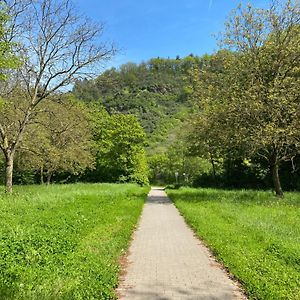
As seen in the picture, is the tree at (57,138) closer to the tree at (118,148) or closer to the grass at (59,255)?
the tree at (118,148)

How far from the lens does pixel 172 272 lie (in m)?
7.61

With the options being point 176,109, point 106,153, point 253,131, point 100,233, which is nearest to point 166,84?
point 176,109

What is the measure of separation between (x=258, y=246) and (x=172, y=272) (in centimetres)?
285

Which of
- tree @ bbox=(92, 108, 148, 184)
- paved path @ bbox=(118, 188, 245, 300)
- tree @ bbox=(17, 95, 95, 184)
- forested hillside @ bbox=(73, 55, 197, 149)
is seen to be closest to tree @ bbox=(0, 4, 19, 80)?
tree @ bbox=(17, 95, 95, 184)

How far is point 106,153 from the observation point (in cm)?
5653

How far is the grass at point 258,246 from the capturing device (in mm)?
6488

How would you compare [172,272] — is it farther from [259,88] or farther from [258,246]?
[259,88]

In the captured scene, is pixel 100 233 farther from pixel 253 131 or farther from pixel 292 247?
pixel 253 131

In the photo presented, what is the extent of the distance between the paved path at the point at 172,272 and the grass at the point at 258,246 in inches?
13.2

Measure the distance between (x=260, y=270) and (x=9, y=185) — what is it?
20.5m

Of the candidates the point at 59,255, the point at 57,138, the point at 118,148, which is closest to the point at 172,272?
the point at 59,255

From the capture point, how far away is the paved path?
6.28m

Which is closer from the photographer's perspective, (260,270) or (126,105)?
(260,270)

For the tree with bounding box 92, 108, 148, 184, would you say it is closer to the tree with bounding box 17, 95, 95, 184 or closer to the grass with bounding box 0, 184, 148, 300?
the tree with bounding box 17, 95, 95, 184
